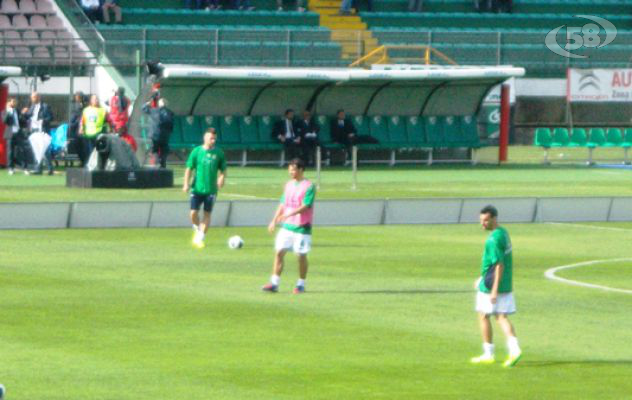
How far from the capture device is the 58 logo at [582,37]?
53.4 meters

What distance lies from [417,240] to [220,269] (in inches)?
230

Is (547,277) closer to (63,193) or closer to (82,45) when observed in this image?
(63,193)

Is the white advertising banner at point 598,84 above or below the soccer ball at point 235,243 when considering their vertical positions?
above

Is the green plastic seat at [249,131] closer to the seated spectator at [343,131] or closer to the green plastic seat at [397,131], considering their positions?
the seated spectator at [343,131]

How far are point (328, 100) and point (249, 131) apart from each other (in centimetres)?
257

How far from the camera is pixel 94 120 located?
3853 centimetres

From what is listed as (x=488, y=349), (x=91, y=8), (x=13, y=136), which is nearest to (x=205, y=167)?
(x=488, y=349)

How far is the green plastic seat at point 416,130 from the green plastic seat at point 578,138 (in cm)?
635

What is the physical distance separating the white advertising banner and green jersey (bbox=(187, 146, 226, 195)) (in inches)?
1188

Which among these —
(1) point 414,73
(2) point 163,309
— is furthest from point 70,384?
(1) point 414,73

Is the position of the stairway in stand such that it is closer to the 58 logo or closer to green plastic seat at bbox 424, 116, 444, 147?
green plastic seat at bbox 424, 116, 444, 147

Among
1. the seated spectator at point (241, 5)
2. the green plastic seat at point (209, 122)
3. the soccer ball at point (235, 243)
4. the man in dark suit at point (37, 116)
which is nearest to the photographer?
the soccer ball at point (235, 243)

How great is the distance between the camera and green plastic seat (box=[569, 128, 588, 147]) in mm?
50406

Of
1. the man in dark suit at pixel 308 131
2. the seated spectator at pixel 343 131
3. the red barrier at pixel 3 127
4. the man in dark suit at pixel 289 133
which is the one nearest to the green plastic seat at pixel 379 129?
the seated spectator at pixel 343 131
